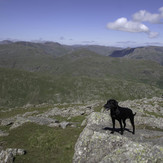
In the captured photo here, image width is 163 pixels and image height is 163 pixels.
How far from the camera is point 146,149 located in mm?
11656

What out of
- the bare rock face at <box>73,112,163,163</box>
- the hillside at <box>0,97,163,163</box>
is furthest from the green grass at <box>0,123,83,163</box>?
the bare rock face at <box>73,112,163,163</box>

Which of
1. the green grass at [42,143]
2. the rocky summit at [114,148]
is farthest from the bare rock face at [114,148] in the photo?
the green grass at [42,143]

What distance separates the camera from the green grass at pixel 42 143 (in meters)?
15.9

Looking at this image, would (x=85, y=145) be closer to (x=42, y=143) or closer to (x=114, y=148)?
(x=114, y=148)

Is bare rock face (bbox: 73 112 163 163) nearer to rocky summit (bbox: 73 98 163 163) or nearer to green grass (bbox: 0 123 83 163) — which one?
rocky summit (bbox: 73 98 163 163)

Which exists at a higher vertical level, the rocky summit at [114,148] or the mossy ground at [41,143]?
the rocky summit at [114,148]

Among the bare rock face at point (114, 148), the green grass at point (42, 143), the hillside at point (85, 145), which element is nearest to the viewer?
the bare rock face at point (114, 148)

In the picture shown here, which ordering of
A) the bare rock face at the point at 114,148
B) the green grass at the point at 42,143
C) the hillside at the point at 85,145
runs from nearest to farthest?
the bare rock face at the point at 114,148 → the hillside at the point at 85,145 → the green grass at the point at 42,143

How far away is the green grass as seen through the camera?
15.9 meters

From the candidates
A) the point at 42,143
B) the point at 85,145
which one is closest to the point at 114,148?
the point at 85,145

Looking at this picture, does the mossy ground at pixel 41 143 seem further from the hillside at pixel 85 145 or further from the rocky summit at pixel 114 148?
the rocky summit at pixel 114 148

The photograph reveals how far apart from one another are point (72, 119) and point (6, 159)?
71.8ft

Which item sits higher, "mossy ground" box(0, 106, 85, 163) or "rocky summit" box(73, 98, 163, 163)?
"rocky summit" box(73, 98, 163, 163)

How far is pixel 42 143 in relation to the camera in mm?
18516
